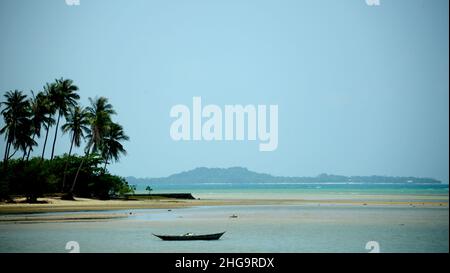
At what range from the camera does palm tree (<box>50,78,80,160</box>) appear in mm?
56259

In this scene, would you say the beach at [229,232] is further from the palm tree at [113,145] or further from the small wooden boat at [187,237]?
the palm tree at [113,145]

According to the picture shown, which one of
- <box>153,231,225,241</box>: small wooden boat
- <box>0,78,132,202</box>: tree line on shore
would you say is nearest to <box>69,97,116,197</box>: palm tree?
<box>0,78,132,202</box>: tree line on shore

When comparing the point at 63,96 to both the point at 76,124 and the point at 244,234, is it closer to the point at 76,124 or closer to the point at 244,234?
the point at 76,124

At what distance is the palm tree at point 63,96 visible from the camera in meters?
56.3

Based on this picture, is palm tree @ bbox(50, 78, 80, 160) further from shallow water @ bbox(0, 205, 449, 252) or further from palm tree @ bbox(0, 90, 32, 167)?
shallow water @ bbox(0, 205, 449, 252)

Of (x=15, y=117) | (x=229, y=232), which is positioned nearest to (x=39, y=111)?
(x=15, y=117)

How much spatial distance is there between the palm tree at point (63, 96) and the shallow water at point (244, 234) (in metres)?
21.1

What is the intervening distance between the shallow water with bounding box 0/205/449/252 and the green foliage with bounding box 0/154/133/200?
11886 millimetres
